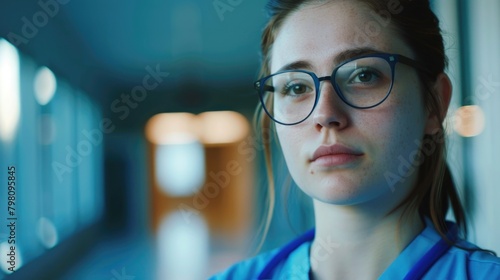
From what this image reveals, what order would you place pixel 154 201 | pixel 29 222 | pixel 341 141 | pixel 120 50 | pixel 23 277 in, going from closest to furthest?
1. pixel 341 141
2. pixel 23 277
3. pixel 29 222
4. pixel 120 50
5. pixel 154 201

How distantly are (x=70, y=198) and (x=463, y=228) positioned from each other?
118 inches

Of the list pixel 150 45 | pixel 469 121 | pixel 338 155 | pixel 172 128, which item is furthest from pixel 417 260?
pixel 172 128

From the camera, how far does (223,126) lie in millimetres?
6039

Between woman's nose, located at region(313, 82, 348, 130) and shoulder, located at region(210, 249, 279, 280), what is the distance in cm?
30

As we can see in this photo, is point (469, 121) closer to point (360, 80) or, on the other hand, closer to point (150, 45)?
point (360, 80)

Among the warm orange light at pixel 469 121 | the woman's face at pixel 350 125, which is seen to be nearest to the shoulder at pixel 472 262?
the woman's face at pixel 350 125

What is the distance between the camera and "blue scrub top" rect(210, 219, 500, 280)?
2.05 ft

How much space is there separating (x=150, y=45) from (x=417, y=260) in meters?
3.73

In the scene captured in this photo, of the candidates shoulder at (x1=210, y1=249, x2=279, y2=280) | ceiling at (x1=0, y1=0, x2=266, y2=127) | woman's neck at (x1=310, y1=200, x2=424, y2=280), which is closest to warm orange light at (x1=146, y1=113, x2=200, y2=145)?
ceiling at (x1=0, y1=0, x2=266, y2=127)

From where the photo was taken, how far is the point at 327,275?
74 centimetres

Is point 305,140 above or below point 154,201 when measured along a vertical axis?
above

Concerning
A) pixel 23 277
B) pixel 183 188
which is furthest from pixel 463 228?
pixel 183 188

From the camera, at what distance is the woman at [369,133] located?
635 millimetres

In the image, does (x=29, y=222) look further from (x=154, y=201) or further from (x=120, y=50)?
(x=154, y=201)
